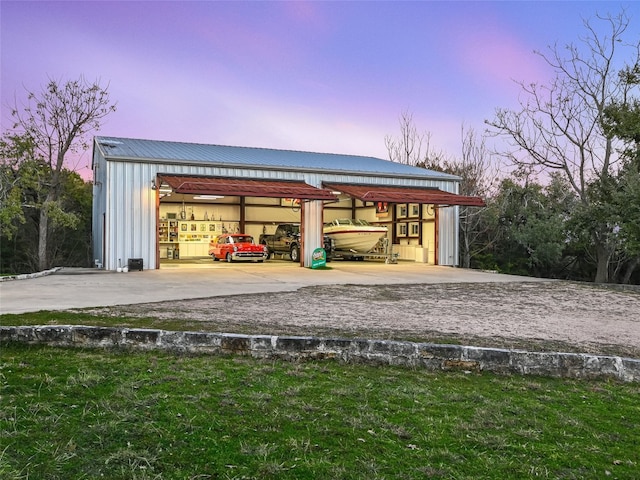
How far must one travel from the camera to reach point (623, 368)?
4.75 meters

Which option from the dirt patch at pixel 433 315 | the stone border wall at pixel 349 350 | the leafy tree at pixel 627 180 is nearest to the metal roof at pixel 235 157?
the leafy tree at pixel 627 180

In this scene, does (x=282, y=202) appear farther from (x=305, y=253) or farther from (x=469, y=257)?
(x=469, y=257)

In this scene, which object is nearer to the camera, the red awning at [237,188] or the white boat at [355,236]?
the red awning at [237,188]

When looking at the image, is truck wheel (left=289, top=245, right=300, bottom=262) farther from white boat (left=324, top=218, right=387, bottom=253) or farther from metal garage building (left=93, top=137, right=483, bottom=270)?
metal garage building (left=93, top=137, right=483, bottom=270)

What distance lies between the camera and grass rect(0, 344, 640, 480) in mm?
2711

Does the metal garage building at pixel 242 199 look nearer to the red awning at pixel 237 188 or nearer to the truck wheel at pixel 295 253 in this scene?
the red awning at pixel 237 188

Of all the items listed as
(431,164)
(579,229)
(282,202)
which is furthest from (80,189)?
(579,229)

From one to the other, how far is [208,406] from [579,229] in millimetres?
20727

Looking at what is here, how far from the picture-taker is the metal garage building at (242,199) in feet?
55.2

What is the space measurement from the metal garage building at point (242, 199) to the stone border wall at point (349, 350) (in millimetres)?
10932

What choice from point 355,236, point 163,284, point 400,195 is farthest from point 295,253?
point 163,284

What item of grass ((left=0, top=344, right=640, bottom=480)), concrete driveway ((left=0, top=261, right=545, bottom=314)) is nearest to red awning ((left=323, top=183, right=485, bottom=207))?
concrete driveway ((left=0, top=261, right=545, bottom=314))

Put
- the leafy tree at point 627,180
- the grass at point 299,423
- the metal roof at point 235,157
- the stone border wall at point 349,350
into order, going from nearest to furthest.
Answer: the grass at point 299,423, the stone border wall at point 349,350, the leafy tree at point 627,180, the metal roof at point 235,157

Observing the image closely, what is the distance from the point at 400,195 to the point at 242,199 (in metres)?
10.3
